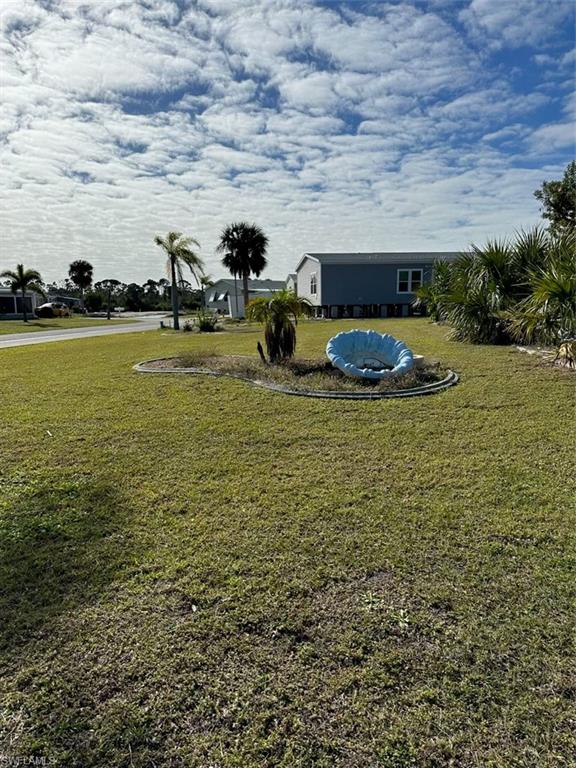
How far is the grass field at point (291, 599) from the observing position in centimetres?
171

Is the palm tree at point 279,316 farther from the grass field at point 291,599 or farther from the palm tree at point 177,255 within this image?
the palm tree at point 177,255

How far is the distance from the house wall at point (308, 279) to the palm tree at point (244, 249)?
10.3 ft

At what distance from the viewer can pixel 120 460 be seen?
452 cm

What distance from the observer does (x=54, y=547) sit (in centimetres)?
297

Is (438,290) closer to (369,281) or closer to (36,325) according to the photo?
(369,281)

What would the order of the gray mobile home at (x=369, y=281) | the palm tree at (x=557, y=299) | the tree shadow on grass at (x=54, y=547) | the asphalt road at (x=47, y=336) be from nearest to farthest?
the tree shadow on grass at (x=54, y=547)
the palm tree at (x=557, y=299)
the asphalt road at (x=47, y=336)
the gray mobile home at (x=369, y=281)

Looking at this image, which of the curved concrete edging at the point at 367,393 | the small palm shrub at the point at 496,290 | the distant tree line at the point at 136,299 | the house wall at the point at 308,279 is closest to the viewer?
the curved concrete edging at the point at 367,393

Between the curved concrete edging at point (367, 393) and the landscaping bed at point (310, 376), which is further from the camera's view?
the landscaping bed at point (310, 376)

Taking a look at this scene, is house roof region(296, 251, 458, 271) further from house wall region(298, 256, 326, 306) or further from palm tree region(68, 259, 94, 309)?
palm tree region(68, 259, 94, 309)

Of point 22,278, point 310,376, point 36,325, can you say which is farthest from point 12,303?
point 310,376

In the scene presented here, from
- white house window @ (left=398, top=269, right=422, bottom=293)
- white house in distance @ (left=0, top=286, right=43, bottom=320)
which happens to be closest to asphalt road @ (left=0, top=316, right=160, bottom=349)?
white house window @ (left=398, top=269, right=422, bottom=293)

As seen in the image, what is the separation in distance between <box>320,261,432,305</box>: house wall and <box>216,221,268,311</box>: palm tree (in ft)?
23.1

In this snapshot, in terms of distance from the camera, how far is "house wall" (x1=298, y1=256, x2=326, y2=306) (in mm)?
29920

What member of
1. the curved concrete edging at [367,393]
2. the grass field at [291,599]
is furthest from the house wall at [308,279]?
the grass field at [291,599]
